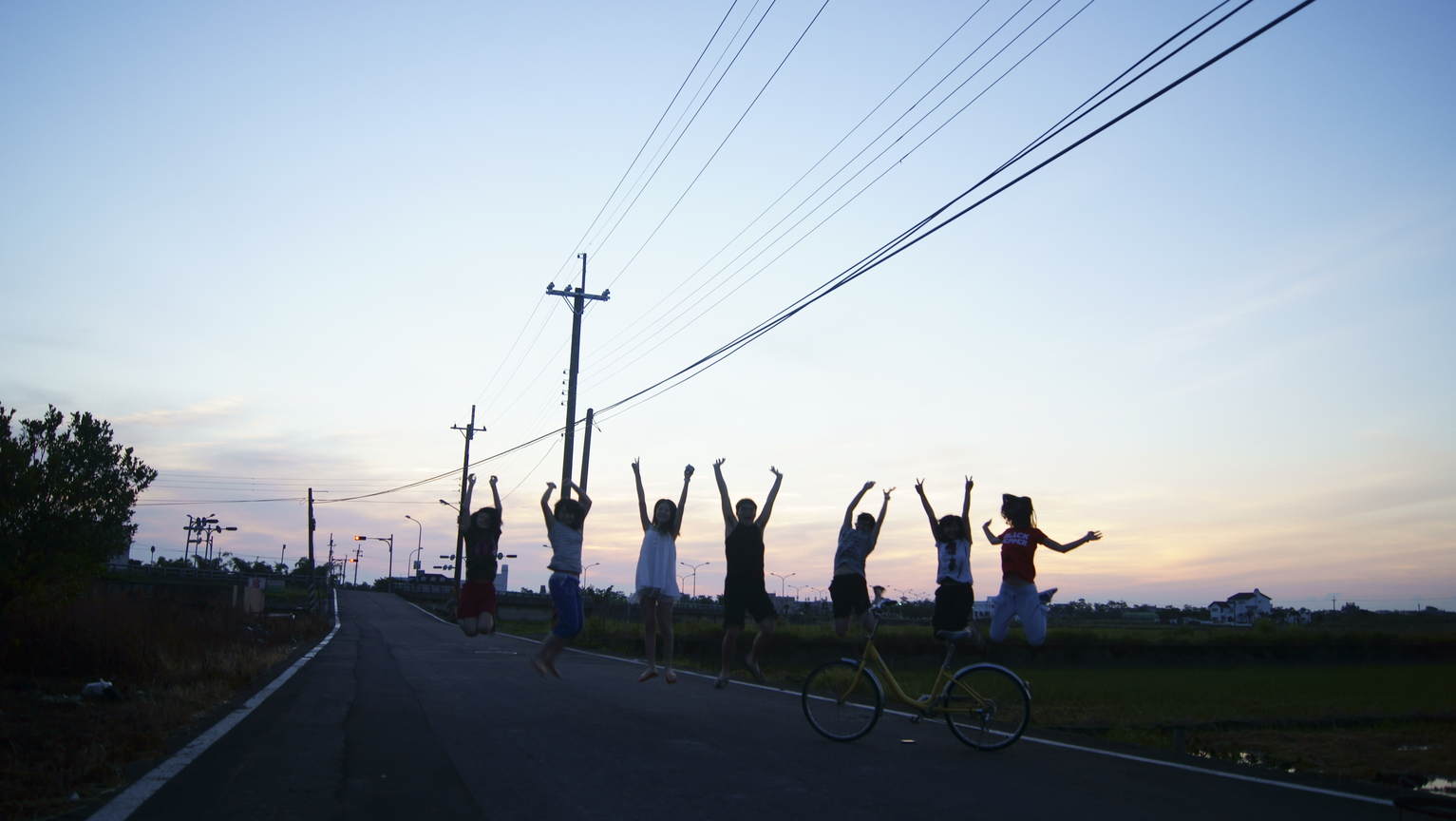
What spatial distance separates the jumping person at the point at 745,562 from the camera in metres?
9.30

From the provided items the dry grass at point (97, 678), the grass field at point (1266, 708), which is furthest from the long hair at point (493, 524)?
the grass field at point (1266, 708)

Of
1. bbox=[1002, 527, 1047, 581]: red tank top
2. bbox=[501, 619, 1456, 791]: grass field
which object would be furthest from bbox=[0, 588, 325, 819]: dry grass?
bbox=[501, 619, 1456, 791]: grass field

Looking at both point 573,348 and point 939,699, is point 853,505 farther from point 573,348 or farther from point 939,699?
point 573,348

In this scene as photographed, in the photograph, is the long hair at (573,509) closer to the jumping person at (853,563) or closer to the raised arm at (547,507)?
the raised arm at (547,507)

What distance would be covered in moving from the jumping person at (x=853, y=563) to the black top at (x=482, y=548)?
3.72 meters

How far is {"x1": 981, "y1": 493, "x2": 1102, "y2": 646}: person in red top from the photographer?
8.48 meters

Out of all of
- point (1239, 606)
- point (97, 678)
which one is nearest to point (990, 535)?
point (97, 678)

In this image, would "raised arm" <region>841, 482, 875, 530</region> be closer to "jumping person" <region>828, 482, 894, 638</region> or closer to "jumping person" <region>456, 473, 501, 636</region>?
"jumping person" <region>828, 482, 894, 638</region>

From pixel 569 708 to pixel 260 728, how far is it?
10.1ft

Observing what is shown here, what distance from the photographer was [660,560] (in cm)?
992

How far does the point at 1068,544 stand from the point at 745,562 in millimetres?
3083

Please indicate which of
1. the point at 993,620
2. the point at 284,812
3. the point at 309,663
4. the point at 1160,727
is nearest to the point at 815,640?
the point at 309,663

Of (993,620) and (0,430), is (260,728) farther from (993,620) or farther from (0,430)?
(0,430)

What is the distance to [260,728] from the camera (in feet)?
28.7
